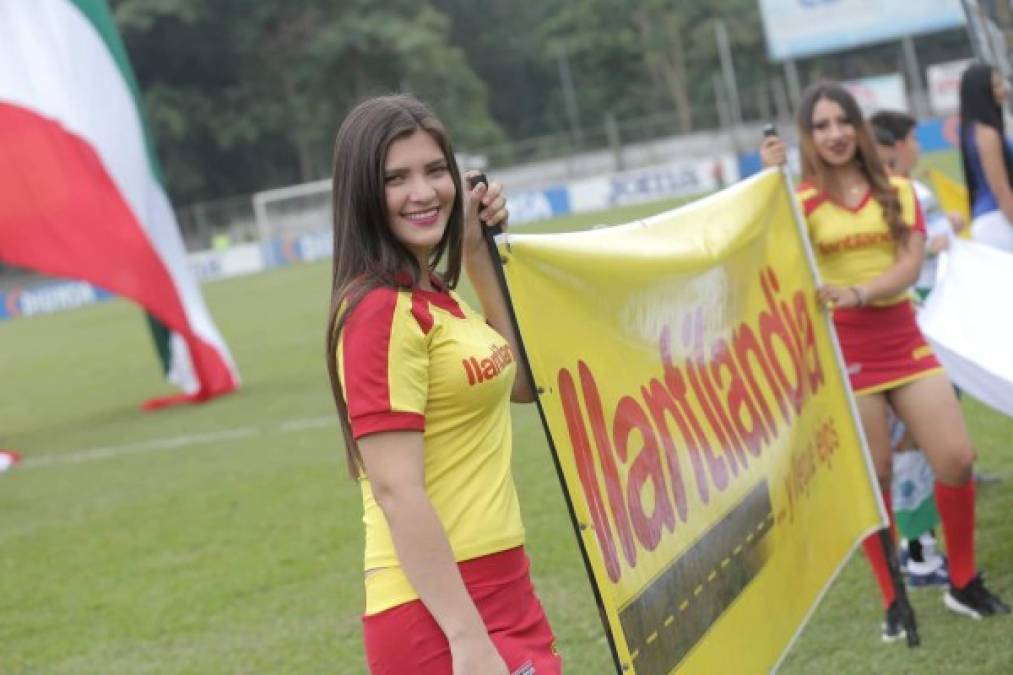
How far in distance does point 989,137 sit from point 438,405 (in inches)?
173

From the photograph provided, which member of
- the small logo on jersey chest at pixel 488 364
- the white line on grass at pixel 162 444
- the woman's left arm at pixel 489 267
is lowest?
the white line on grass at pixel 162 444

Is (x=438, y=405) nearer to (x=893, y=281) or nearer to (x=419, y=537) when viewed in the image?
(x=419, y=537)

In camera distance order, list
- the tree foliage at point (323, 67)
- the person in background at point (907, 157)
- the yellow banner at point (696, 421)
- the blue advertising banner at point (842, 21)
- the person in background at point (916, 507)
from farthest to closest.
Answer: the tree foliage at point (323, 67) < the blue advertising banner at point (842, 21) < the person in background at point (907, 157) < the person in background at point (916, 507) < the yellow banner at point (696, 421)

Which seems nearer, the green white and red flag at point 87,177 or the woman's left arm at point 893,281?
the woman's left arm at point 893,281

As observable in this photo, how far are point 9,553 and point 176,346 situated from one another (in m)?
6.20

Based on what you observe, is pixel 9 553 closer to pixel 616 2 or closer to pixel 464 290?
pixel 464 290

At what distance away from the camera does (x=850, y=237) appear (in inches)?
214

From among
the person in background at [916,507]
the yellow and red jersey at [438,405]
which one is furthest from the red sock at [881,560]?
the yellow and red jersey at [438,405]

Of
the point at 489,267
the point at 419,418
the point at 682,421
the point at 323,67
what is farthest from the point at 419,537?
the point at 323,67

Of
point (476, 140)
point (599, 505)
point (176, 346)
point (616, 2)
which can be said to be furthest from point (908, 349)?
point (616, 2)

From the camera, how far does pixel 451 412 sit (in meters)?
2.95

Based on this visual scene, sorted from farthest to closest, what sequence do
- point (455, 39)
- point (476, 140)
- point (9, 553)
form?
point (455, 39)
point (476, 140)
point (9, 553)

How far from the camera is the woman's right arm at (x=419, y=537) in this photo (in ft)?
9.29

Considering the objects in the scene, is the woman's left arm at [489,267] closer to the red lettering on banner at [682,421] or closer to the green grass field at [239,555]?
the red lettering on banner at [682,421]
